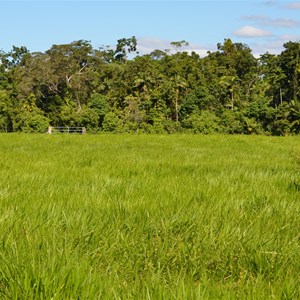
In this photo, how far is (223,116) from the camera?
4609 cm

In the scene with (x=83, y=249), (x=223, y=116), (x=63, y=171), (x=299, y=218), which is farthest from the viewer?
(x=223, y=116)

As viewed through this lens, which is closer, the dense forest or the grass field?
the grass field

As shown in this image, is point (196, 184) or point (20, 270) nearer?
point (20, 270)

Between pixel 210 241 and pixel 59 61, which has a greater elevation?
pixel 59 61

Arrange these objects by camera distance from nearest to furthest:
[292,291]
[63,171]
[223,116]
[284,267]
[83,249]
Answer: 1. [292,291]
2. [284,267]
3. [83,249]
4. [63,171]
5. [223,116]

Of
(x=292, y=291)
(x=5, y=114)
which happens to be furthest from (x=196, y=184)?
(x=5, y=114)

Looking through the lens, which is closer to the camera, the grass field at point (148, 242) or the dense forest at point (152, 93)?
the grass field at point (148, 242)

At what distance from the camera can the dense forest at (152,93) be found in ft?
145

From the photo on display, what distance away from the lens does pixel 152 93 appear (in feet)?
156

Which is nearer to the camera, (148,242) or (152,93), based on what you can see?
(148,242)

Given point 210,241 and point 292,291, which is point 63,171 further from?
point 292,291

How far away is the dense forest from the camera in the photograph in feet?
145

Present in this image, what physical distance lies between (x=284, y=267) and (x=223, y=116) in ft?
148

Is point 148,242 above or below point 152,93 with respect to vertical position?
below
